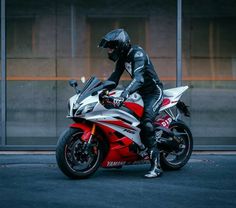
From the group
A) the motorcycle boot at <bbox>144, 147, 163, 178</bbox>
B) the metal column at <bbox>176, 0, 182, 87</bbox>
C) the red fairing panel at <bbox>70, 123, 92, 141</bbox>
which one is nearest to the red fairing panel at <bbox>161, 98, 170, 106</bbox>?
the motorcycle boot at <bbox>144, 147, 163, 178</bbox>

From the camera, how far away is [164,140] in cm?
902

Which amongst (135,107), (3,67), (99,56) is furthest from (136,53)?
(3,67)

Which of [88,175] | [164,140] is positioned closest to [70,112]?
[88,175]

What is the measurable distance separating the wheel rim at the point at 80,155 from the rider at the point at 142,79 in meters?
0.69

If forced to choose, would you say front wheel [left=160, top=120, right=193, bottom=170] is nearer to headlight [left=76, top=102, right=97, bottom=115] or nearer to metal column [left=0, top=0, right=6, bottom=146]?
headlight [left=76, top=102, right=97, bottom=115]

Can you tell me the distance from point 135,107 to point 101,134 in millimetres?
574

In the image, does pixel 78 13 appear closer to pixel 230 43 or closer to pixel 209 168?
pixel 230 43

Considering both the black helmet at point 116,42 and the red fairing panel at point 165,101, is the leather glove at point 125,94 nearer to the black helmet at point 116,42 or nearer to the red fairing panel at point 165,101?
the black helmet at point 116,42

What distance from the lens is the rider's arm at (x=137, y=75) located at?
822cm

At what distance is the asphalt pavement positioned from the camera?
6.79 m

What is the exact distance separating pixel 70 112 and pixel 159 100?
129 centimetres

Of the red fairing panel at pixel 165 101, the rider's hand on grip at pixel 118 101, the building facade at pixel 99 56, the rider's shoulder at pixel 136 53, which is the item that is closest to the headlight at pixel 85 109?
the rider's hand on grip at pixel 118 101

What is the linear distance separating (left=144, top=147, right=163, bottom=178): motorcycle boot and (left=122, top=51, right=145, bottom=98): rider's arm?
0.87 metres

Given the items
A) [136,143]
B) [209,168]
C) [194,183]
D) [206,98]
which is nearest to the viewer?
[194,183]
